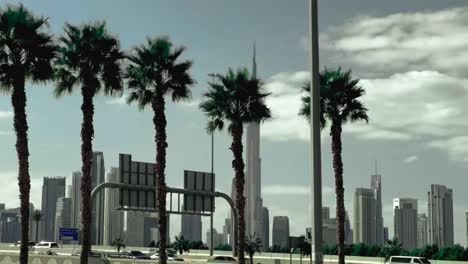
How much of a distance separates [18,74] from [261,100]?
16069 millimetres

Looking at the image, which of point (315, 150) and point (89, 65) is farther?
point (89, 65)

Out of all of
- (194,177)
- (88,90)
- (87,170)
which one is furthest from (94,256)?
(194,177)

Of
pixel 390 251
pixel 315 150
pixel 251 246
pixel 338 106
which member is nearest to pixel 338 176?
pixel 338 106

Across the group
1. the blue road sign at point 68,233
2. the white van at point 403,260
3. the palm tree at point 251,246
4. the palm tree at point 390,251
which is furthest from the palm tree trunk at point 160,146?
the palm tree at point 390,251

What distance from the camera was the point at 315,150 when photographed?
17.8 meters

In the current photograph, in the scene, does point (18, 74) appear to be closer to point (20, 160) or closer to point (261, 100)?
point (20, 160)

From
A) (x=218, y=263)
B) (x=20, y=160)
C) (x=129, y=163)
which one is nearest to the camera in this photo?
(x=20, y=160)

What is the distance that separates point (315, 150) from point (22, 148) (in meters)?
27.0

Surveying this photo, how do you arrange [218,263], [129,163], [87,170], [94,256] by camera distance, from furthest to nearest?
[218,263]
[129,163]
[94,256]
[87,170]

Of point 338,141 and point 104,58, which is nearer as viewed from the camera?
point 104,58

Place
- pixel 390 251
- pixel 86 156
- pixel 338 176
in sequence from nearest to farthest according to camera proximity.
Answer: pixel 86 156 < pixel 338 176 < pixel 390 251

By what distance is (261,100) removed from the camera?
50.8 meters

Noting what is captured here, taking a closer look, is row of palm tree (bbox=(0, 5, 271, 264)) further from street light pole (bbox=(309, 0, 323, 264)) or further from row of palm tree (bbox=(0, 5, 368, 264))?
street light pole (bbox=(309, 0, 323, 264))

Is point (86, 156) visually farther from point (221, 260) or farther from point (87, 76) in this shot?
point (221, 260)
